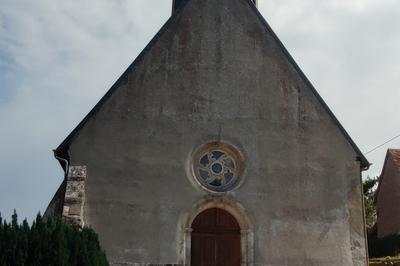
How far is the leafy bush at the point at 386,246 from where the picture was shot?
25641 mm

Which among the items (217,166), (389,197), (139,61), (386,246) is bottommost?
(386,246)

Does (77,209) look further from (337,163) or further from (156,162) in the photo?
(337,163)

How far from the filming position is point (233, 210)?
14414mm

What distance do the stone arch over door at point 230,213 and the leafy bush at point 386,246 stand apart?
13293mm

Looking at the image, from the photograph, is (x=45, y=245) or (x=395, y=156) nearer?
(x=45, y=245)

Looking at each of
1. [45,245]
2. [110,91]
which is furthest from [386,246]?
[45,245]

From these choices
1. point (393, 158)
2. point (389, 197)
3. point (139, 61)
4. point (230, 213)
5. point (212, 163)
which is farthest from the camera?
point (389, 197)

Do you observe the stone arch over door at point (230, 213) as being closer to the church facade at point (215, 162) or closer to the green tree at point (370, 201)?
the church facade at point (215, 162)

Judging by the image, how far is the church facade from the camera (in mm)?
13977

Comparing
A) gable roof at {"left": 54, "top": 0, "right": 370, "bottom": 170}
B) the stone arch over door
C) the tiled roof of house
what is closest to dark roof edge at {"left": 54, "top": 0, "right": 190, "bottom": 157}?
gable roof at {"left": 54, "top": 0, "right": 370, "bottom": 170}

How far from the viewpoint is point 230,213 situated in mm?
14586

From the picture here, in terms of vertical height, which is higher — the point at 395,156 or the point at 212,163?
the point at 395,156

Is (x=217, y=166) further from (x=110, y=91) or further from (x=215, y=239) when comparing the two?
(x=110, y=91)

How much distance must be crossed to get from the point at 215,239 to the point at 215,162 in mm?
2026
